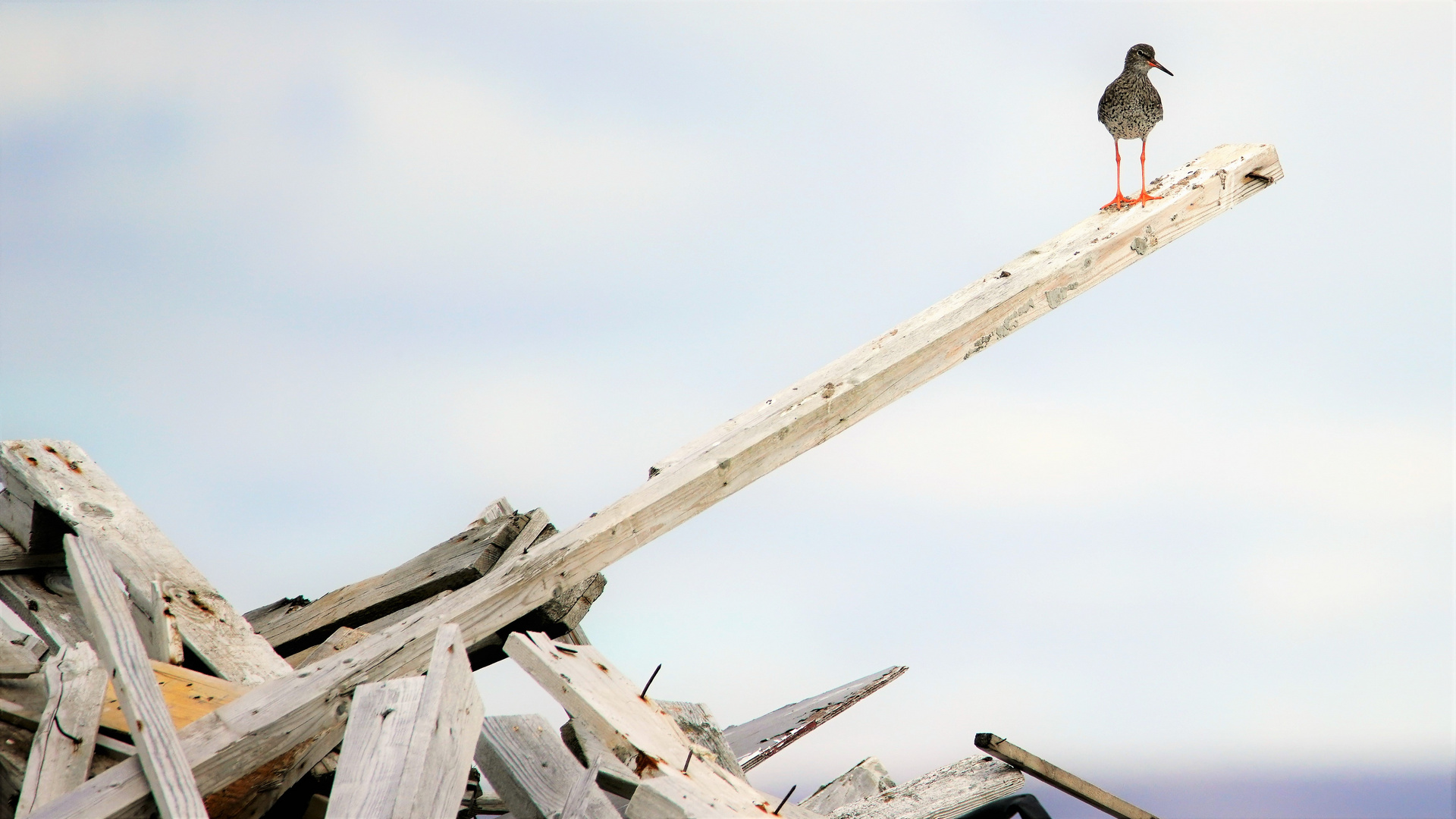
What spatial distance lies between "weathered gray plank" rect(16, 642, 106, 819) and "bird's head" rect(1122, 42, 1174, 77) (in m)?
4.82

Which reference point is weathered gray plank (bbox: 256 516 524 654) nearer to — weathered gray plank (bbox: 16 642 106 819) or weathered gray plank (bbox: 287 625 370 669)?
weathered gray plank (bbox: 287 625 370 669)

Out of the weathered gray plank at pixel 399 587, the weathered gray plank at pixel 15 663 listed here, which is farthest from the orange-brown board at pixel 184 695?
the weathered gray plank at pixel 399 587

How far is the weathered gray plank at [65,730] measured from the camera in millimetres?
→ 2738

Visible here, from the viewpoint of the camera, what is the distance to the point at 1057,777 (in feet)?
12.6

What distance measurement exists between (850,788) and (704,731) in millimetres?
1673

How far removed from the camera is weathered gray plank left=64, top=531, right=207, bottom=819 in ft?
8.52

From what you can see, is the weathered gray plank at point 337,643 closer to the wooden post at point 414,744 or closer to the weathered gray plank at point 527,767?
the weathered gray plank at point 527,767

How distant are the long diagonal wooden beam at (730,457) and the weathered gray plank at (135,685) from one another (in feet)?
0.23


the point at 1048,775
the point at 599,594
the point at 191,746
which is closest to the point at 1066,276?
the point at 1048,775

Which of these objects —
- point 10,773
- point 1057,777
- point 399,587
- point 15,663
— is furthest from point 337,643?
point 1057,777

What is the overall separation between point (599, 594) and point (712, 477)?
101 cm

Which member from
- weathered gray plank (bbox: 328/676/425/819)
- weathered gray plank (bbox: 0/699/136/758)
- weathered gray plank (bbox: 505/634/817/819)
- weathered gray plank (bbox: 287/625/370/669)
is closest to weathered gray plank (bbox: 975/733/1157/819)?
weathered gray plank (bbox: 505/634/817/819)

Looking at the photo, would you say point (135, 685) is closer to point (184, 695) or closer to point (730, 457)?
point (184, 695)

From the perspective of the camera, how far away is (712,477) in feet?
11.9
